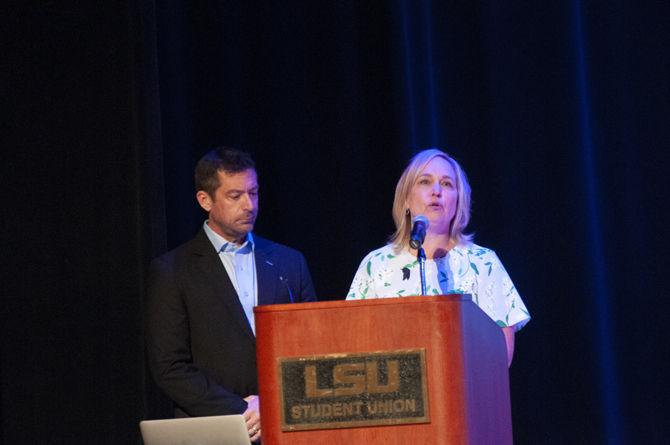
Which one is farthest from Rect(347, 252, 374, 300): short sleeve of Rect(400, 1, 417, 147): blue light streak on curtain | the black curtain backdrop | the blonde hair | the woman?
Rect(400, 1, 417, 147): blue light streak on curtain

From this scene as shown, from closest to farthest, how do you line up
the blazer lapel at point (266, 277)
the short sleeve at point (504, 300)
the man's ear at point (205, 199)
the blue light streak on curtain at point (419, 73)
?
1. the short sleeve at point (504, 300)
2. the blazer lapel at point (266, 277)
3. the man's ear at point (205, 199)
4. the blue light streak on curtain at point (419, 73)

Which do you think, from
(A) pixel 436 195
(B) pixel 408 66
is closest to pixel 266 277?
(A) pixel 436 195

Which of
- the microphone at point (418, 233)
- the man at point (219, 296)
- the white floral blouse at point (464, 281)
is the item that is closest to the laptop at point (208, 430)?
the man at point (219, 296)

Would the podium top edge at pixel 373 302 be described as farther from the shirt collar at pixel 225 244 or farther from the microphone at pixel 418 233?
the shirt collar at pixel 225 244

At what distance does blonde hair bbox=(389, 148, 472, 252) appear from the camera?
337 cm

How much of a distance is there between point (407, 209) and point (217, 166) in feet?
2.54

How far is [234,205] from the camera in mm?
3621

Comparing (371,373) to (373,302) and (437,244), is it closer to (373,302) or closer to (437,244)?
(373,302)

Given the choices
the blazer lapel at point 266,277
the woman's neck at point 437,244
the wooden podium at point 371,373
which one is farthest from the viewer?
the blazer lapel at point 266,277

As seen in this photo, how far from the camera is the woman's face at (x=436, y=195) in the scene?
3.32m

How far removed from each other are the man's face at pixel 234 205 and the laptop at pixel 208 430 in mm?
956

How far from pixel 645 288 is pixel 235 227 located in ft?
5.68

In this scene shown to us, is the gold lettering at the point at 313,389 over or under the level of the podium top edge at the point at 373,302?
under

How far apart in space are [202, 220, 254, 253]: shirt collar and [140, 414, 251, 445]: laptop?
0.93 m
